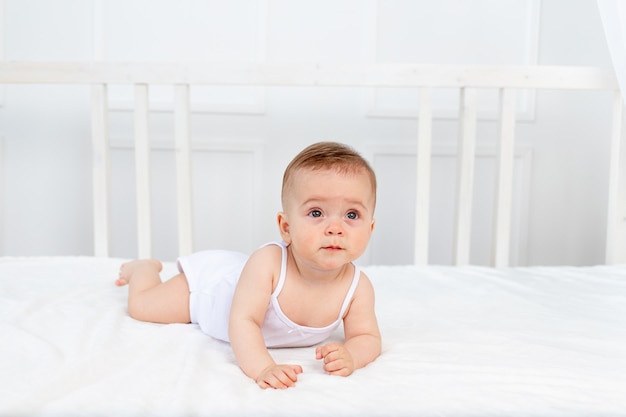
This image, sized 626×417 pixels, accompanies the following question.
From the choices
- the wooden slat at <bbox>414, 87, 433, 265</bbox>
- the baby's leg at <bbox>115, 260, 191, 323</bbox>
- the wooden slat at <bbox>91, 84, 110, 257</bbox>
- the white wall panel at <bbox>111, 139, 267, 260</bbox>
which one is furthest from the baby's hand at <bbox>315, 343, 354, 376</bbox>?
the white wall panel at <bbox>111, 139, 267, 260</bbox>

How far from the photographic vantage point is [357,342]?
2.71 feet

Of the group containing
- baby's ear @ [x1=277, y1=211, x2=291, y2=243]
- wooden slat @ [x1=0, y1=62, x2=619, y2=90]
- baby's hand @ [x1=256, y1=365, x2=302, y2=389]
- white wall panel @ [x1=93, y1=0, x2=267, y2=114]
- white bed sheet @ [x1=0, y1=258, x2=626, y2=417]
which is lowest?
white bed sheet @ [x1=0, y1=258, x2=626, y2=417]

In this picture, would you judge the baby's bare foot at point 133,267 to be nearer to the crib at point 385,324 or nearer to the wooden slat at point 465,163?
the crib at point 385,324

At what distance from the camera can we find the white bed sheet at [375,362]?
2.12 ft

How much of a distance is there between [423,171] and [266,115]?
1.81 feet

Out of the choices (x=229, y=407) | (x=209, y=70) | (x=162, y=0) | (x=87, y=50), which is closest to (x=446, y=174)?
(x=209, y=70)

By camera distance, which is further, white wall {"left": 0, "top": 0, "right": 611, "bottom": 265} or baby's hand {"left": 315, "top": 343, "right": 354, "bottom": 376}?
white wall {"left": 0, "top": 0, "right": 611, "bottom": 265}

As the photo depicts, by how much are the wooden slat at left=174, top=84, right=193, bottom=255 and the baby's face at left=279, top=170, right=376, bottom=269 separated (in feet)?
2.66

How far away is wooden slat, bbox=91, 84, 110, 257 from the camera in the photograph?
1545mm

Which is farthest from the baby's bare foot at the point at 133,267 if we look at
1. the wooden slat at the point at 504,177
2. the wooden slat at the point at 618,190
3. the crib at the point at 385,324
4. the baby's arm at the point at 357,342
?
the wooden slat at the point at 618,190

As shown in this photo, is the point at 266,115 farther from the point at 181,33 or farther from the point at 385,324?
the point at 385,324

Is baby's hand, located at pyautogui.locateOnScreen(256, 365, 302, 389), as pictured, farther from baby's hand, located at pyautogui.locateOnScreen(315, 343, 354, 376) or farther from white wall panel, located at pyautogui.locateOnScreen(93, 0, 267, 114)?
white wall panel, located at pyautogui.locateOnScreen(93, 0, 267, 114)

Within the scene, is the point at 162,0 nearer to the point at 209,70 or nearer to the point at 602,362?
the point at 209,70

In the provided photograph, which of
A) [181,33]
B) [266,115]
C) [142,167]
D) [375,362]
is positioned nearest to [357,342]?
[375,362]
